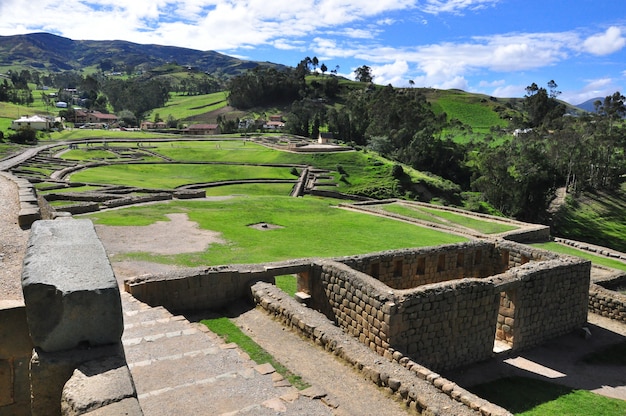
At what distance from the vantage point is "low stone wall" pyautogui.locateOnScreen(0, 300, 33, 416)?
5.36 m

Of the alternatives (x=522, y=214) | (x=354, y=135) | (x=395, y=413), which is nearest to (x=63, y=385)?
(x=395, y=413)

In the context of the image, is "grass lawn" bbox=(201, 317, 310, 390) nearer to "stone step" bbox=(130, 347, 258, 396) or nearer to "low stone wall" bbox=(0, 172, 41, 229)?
"stone step" bbox=(130, 347, 258, 396)

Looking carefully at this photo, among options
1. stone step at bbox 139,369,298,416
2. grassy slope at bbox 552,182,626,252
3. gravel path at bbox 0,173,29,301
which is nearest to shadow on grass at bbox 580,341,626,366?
stone step at bbox 139,369,298,416

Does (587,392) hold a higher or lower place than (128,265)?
lower

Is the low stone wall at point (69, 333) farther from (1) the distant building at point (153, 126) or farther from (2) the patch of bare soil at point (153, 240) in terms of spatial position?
(1) the distant building at point (153, 126)

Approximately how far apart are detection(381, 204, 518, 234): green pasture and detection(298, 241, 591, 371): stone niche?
9678mm

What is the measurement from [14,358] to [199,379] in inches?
109

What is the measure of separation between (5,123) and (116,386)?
99.3 meters

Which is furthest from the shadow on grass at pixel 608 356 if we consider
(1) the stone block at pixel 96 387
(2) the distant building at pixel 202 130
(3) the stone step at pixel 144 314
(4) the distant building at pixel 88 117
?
(4) the distant building at pixel 88 117

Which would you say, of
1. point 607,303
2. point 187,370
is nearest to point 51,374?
point 187,370

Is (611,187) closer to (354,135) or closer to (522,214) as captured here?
(522,214)

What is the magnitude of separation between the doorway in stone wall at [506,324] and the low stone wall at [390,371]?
4.69 metres

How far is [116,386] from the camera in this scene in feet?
13.0

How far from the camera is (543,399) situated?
1129 centimetres
